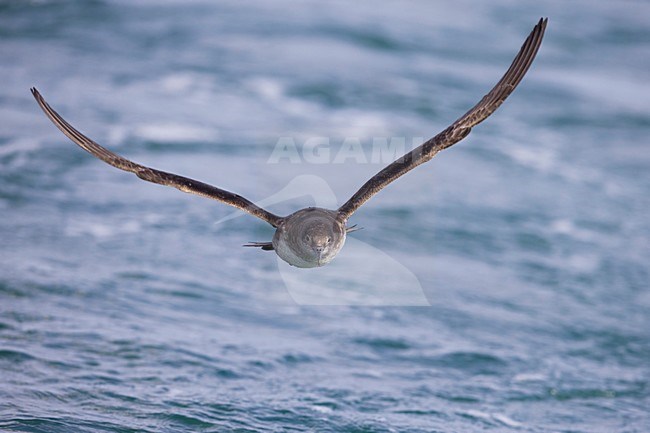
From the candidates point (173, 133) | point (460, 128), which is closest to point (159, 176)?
point (460, 128)

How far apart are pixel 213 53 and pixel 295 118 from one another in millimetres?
4442

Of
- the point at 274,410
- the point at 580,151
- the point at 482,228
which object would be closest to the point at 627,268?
the point at 482,228

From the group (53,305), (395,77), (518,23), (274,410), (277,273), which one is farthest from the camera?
(518,23)

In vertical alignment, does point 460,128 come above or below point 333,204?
below

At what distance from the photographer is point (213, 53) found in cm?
2664

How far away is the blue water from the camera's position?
12852 millimetres

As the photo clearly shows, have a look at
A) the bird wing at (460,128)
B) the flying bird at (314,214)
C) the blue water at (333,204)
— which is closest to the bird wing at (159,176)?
the flying bird at (314,214)

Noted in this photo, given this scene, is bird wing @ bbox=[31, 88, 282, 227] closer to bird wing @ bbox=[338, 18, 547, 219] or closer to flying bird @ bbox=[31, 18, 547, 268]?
flying bird @ bbox=[31, 18, 547, 268]

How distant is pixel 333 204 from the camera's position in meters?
18.5

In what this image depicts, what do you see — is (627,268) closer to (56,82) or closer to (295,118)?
(295,118)

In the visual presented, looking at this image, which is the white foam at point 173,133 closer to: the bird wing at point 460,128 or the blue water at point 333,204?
the blue water at point 333,204

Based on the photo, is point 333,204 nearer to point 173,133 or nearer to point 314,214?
point 173,133

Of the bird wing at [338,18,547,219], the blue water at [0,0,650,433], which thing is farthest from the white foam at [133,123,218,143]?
the bird wing at [338,18,547,219]

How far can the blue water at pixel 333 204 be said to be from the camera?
12.9 metres
